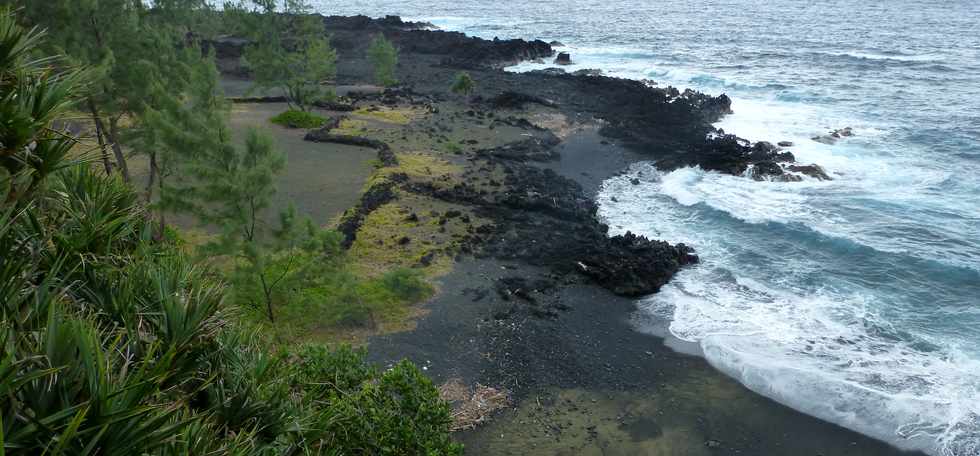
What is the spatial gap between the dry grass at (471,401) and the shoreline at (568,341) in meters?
0.28

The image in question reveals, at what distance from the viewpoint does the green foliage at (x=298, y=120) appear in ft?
137

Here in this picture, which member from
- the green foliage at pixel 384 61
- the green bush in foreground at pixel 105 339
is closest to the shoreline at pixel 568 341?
the green bush in foreground at pixel 105 339

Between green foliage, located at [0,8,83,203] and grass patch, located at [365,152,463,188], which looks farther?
grass patch, located at [365,152,463,188]

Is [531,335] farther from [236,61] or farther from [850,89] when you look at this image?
[236,61]

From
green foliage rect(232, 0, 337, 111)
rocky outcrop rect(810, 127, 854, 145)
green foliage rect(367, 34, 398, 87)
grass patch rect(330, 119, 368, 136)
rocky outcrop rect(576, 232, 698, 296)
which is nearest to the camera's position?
rocky outcrop rect(576, 232, 698, 296)

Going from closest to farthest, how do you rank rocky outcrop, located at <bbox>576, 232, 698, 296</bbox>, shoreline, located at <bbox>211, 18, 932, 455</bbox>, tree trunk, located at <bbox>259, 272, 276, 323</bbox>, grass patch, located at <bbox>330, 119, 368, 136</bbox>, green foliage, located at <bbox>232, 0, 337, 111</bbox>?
shoreline, located at <bbox>211, 18, 932, 455</bbox> < tree trunk, located at <bbox>259, 272, 276, 323</bbox> < rocky outcrop, located at <bbox>576, 232, 698, 296</bbox> < grass patch, located at <bbox>330, 119, 368, 136</bbox> < green foliage, located at <bbox>232, 0, 337, 111</bbox>

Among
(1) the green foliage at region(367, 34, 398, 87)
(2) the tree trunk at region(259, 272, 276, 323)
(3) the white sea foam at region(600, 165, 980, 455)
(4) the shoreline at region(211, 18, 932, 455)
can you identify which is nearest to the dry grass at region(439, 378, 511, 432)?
(4) the shoreline at region(211, 18, 932, 455)

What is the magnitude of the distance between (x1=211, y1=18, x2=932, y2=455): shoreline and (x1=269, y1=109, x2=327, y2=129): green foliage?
1091cm

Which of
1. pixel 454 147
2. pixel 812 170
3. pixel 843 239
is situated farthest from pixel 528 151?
pixel 843 239

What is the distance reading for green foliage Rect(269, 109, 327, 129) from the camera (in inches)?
1645

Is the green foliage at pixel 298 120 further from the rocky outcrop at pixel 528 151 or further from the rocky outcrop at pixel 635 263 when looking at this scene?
the rocky outcrop at pixel 635 263

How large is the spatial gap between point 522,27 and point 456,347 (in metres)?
87.1

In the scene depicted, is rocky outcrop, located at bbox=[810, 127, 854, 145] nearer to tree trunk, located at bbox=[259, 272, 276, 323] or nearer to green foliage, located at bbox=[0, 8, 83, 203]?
tree trunk, located at bbox=[259, 272, 276, 323]

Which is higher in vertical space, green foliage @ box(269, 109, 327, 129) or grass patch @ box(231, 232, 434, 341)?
green foliage @ box(269, 109, 327, 129)
